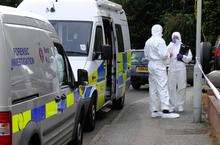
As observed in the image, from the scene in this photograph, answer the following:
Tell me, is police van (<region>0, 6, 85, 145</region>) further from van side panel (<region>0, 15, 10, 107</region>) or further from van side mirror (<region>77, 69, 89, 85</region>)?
van side mirror (<region>77, 69, 89, 85</region>)

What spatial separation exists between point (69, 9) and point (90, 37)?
35.6 inches

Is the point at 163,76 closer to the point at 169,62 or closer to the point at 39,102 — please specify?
the point at 169,62

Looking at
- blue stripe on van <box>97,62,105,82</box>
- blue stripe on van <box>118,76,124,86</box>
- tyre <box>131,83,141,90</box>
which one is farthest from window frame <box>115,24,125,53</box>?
tyre <box>131,83,141,90</box>

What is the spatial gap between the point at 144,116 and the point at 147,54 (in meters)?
1.47

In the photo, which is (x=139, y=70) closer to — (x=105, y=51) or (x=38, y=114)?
(x=105, y=51)

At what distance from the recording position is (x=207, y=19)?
29969 mm

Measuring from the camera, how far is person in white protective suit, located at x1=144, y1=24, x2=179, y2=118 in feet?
43.3

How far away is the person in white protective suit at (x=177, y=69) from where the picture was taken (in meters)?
14.1

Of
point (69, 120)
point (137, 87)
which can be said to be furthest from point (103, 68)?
point (137, 87)

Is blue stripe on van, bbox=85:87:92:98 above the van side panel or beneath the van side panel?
beneath

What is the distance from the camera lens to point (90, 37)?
467 inches

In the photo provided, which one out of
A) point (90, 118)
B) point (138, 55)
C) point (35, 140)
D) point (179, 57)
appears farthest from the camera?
point (138, 55)

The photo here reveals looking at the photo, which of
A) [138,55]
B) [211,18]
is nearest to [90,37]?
[138,55]

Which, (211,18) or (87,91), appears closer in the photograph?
(87,91)
